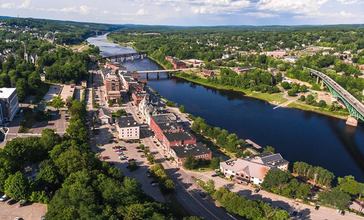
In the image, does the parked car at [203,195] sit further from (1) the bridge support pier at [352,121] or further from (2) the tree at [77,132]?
(1) the bridge support pier at [352,121]

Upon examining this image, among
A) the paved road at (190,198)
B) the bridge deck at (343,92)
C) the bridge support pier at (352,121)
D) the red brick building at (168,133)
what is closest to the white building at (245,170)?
the paved road at (190,198)

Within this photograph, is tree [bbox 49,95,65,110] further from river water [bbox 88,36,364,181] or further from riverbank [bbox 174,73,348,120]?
riverbank [bbox 174,73,348,120]

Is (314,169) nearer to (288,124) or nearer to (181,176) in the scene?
(181,176)

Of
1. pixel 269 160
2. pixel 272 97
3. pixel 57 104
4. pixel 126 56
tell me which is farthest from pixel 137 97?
pixel 126 56

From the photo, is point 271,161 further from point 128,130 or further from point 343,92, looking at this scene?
point 343,92

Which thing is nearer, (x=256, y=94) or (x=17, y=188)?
(x=17, y=188)

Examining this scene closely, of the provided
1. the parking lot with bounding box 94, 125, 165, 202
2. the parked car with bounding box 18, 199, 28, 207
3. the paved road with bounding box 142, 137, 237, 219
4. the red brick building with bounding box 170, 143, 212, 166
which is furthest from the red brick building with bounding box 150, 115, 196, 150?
the parked car with bounding box 18, 199, 28, 207

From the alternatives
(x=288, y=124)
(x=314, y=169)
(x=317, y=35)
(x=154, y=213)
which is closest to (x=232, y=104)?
(x=288, y=124)
